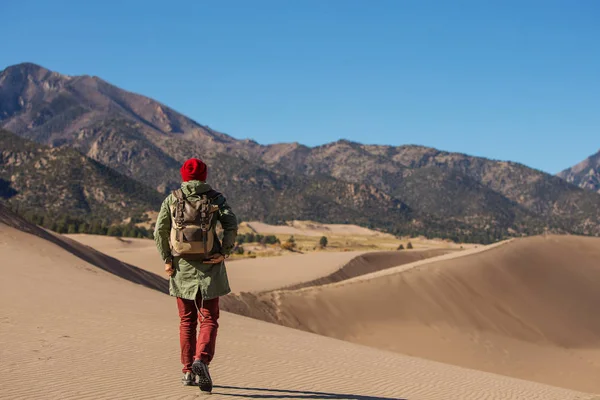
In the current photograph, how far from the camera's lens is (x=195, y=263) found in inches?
269

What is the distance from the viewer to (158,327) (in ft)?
36.7

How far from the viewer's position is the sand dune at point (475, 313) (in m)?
21.5

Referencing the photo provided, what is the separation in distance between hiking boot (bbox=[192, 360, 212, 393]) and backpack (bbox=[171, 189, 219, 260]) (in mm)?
980

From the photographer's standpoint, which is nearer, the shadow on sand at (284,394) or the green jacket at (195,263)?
the green jacket at (195,263)

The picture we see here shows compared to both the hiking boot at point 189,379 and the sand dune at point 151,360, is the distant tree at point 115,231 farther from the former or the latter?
the hiking boot at point 189,379

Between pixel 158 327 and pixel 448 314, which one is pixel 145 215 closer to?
pixel 448 314

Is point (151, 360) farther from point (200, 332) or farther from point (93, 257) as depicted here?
point (93, 257)

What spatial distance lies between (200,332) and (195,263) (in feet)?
2.15

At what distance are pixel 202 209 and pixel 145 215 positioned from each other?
83.7m

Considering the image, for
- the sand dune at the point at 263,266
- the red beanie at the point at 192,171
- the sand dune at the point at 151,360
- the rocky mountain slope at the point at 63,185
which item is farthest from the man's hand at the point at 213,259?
the rocky mountain slope at the point at 63,185

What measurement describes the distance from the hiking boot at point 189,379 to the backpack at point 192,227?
119 cm

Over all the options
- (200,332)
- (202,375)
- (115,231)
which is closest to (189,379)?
(202,375)

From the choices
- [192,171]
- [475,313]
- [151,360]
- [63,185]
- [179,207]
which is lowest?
[475,313]

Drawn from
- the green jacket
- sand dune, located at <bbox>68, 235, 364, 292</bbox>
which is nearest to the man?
the green jacket
